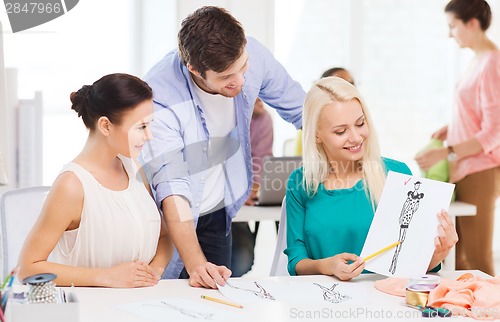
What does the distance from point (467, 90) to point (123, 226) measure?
250 centimetres

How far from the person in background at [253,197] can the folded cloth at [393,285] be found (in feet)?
5.62

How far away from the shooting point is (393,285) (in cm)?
209

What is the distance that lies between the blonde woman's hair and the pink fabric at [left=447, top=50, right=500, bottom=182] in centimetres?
186

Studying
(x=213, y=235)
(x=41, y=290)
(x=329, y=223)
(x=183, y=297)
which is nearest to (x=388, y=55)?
(x=213, y=235)

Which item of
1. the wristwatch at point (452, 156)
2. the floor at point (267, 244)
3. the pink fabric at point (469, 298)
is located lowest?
the floor at point (267, 244)

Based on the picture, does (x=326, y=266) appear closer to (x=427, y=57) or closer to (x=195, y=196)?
(x=195, y=196)

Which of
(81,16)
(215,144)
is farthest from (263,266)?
(215,144)

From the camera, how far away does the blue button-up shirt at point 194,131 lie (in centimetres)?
242

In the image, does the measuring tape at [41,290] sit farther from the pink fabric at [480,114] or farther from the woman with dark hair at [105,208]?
the pink fabric at [480,114]

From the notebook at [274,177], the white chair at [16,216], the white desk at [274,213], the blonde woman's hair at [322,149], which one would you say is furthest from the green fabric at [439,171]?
the white chair at [16,216]

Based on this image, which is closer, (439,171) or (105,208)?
(105,208)

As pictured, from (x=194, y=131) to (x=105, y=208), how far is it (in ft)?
1.52

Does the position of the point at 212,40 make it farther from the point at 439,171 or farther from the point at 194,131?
the point at 439,171

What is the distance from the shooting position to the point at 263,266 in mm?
5402
